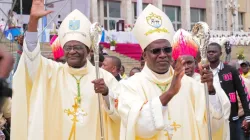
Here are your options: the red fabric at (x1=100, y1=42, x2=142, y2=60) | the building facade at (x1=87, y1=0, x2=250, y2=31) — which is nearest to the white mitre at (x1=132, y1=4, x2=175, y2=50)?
the red fabric at (x1=100, y1=42, x2=142, y2=60)

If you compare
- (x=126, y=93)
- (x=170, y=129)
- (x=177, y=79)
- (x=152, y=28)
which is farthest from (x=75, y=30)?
(x=177, y=79)

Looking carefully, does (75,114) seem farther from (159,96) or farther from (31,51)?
(159,96)

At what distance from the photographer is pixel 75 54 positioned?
6.27 m

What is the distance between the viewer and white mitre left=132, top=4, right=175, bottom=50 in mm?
5148

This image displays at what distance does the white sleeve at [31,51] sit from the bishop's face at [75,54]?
0.38 m

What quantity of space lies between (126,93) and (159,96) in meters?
0.42

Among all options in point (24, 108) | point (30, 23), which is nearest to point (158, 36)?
point (30, 23)

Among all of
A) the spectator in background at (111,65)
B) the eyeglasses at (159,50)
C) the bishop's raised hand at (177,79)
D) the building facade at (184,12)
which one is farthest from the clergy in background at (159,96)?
the building facade at (184,12)

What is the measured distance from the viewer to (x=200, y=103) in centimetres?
508

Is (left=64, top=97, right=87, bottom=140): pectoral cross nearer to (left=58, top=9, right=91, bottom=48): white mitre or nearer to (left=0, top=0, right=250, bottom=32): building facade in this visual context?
(left=58, top=9, right=91, bottom=48): white mitre

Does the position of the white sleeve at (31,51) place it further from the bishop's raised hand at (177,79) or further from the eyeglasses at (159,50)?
the bishop's raised hand at (177,79)

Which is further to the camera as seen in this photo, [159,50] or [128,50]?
[128,50]

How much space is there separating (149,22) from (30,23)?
1214 millimetres

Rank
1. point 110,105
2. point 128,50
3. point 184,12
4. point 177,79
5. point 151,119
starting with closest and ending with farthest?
point 177,79, point 151,119, point 110,105, point 128,50, point 184,12
